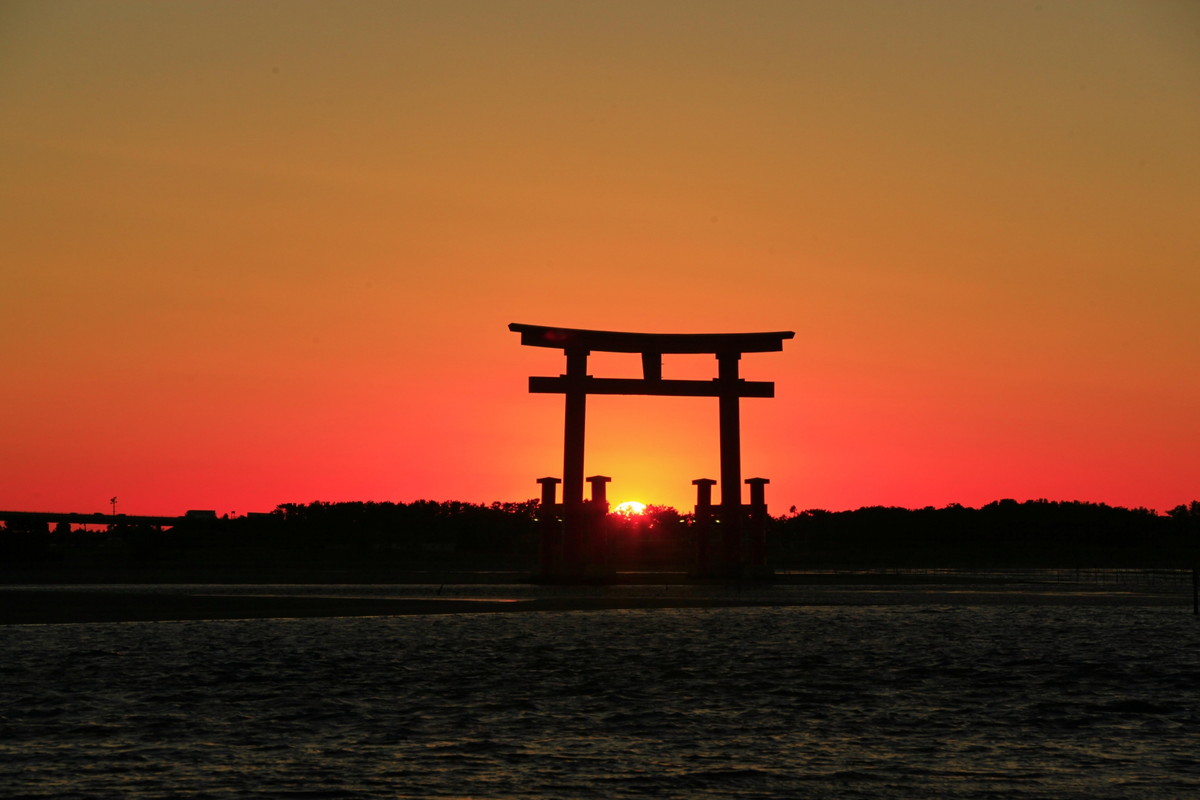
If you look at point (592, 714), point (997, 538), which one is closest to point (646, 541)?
point (997, 538)

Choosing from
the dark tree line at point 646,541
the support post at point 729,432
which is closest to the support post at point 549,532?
the support post at point 729,432

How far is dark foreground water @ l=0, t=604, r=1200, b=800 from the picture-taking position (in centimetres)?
1106

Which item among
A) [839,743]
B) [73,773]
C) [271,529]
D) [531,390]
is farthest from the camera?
[271,529]

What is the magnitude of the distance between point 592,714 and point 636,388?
30.2 metres

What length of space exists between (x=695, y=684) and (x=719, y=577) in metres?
30.8

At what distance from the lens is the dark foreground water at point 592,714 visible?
11062mm

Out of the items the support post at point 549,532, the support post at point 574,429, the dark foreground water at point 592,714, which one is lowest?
the dark foreground water at point 592,714

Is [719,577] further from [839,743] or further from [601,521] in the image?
[839,743]

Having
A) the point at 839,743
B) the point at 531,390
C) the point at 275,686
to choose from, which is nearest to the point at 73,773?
the point at 275,686

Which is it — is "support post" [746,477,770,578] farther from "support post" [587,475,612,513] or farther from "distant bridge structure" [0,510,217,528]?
"distant bridge structure" [0,510,217,528]

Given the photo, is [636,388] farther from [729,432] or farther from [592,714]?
[592,714]

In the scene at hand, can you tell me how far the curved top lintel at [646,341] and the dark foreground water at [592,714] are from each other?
18.9 metres

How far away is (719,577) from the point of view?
48625 mm

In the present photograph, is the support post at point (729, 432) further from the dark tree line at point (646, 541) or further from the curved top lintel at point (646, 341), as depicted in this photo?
the dark tree line at point (646, 541)
